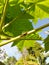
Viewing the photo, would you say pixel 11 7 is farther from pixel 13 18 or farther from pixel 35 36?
pixel 35 36

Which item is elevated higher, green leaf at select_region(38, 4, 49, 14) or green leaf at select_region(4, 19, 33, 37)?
green leaf at select_region(38, 4, 49, 14)

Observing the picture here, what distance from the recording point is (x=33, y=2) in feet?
3.20

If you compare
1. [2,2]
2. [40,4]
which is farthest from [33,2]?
[2,2]

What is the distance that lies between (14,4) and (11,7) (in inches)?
0.8

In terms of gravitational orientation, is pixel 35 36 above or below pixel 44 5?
below

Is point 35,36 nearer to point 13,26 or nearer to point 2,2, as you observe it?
point 13,26


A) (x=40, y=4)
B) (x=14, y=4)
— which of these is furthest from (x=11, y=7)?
(x=40, y=4)

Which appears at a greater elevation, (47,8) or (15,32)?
(47,8)

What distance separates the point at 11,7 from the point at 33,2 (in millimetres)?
102

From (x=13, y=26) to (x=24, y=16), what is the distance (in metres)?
0.08

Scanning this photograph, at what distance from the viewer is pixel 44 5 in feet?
Result: 3.17

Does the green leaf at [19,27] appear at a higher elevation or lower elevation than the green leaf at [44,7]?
lower

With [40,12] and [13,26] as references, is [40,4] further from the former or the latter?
[13,26]

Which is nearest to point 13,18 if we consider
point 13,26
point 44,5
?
point 13,26
